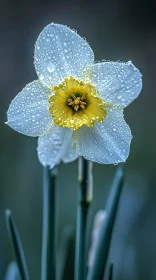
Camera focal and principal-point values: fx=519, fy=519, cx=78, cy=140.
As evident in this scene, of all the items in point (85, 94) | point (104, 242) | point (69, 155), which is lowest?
point (104, 242)

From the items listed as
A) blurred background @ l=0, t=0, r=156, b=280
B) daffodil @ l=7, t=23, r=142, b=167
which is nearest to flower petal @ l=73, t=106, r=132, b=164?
daffodil @ l=7, t=23, r=142, b=167

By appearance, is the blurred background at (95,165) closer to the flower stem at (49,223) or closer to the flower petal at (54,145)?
the flower stem at (49,223)

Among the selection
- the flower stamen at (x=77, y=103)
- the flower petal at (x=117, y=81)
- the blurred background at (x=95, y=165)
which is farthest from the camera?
the blurred background at (x=95, y=165)

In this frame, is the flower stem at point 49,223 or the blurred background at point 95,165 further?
the blurred background at point 95,165

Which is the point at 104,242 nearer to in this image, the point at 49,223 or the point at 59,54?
the point at 49,223

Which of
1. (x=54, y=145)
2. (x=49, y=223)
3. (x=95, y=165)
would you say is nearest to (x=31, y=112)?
(x=54, y=145)

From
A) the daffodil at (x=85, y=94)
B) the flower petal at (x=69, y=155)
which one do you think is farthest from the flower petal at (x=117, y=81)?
the flower petal at (x=69, y=155)

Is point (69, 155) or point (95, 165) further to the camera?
point (95, 165)

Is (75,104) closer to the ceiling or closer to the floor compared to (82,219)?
closer to the ceiling
